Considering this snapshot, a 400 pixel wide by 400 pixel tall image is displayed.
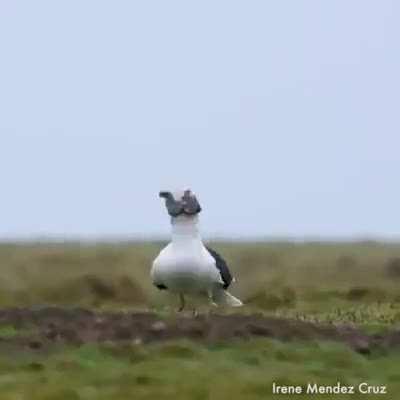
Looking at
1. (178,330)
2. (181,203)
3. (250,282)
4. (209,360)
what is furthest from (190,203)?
(250,282)

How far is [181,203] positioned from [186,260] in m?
0.99

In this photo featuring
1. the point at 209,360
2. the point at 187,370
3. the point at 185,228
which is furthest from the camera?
the point at 185,228

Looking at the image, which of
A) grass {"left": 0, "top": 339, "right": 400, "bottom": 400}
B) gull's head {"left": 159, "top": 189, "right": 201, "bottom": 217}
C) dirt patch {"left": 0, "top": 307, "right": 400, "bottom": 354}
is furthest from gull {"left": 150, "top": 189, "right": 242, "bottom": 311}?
grass {"left": 0, "top": 339, "right": 400, "bottom": 400}

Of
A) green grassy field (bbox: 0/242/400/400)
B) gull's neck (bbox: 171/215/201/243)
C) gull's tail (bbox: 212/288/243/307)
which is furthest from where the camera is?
gull's tail (bbox: 212/288/243/307)

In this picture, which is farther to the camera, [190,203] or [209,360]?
[190,203]

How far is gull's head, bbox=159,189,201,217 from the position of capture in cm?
2248

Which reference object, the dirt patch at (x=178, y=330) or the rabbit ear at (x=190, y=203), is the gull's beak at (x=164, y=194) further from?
the dirt patch at (x=178, y=330)

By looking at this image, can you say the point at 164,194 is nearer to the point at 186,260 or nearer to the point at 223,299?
the point at 186,260

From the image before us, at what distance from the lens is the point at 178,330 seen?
→ 18.0 meters

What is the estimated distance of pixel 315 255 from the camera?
40875mm

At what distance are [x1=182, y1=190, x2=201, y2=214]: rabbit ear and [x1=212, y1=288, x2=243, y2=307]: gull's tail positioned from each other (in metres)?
1.38

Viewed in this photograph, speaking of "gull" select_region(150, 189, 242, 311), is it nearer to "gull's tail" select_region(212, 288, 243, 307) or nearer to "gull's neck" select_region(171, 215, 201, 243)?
"gull's neck" select_region(171, 215, 201, 243)

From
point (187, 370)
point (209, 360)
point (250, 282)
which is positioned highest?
point (250, 282)

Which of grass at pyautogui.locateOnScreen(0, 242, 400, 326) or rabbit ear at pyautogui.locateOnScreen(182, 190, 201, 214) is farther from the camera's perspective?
grass at pyautogui.locateOnScreen(0, 242, 400, 326)
